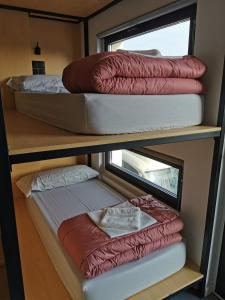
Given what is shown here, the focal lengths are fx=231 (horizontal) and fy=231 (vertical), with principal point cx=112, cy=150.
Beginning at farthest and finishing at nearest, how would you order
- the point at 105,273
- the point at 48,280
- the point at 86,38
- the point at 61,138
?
the point at 86,38 → the point at 48,280 → the point at 105,273 → the point at 61,138

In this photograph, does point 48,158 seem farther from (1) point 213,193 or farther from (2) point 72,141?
(1) point 213,193

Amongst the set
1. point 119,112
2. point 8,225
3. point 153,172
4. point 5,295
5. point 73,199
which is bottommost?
point 5,295

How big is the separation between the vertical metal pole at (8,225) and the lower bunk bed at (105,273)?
1.45ft

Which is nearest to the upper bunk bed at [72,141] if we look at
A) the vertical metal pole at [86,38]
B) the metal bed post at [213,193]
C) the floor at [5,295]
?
the metal bed post at [213,193]

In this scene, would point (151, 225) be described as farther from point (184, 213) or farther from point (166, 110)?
point (166, 110)

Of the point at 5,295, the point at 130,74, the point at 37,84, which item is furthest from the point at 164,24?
the point at 5,295

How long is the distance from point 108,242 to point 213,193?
2.28ft

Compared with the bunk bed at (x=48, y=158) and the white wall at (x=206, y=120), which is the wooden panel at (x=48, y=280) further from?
the white wall at (x=206, y=120)

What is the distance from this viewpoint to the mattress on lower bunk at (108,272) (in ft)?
4.04

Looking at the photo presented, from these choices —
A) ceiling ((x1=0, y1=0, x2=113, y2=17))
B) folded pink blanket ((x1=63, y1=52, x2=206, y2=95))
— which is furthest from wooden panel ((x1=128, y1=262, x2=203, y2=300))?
ceiling ((x1=0, y1=0, x2=113, y2=17))

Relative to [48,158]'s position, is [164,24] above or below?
above

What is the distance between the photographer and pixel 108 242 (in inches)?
50.4

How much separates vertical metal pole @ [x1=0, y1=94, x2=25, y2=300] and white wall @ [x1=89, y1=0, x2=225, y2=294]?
114 centimetres

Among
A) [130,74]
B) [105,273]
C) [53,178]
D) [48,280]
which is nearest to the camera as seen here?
[130,74]
